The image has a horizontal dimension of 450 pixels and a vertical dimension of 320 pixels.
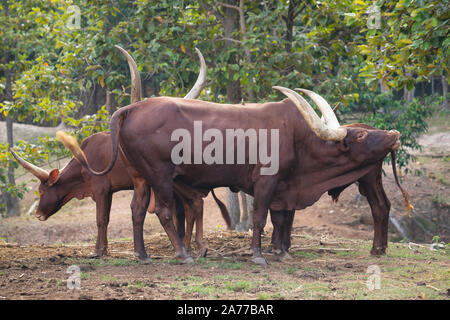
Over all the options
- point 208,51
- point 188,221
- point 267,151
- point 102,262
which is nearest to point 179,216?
point 188,221

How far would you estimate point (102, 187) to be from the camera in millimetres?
7566

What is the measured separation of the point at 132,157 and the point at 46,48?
321 inches

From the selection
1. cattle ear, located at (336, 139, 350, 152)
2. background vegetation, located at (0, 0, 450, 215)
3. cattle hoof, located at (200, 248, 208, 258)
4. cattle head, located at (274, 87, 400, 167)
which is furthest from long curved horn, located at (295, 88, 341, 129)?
cattle hoof, located at (200, 248, 208, 258)

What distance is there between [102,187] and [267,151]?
2.02m

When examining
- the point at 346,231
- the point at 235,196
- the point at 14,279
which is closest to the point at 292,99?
the point at 14,279

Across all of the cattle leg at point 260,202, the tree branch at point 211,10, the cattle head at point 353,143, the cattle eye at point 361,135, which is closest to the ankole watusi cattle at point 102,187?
the cattle leg at point 260,202

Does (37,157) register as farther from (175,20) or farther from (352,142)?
(352,142)

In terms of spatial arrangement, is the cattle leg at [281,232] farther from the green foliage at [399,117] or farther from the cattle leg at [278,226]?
the green foliage at [399,117]

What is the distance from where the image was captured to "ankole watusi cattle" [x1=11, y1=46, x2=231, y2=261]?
745 cm

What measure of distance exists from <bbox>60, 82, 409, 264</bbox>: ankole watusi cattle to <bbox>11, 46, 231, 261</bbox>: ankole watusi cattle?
0.47m

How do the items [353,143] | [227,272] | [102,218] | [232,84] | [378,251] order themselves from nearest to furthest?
[227,272] → [353,143] → [378,251] → [102,218] → [232,84]

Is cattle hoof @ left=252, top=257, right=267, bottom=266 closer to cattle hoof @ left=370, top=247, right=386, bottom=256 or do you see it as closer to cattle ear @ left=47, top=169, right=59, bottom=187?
cattle hoof @ left=370, top=247, right=386, bottom=256

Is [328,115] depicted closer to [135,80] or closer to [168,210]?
[168,210]

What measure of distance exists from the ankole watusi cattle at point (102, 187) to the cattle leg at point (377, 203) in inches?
74.1
